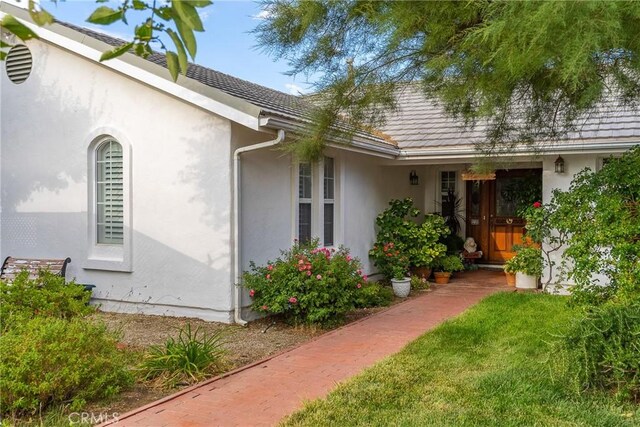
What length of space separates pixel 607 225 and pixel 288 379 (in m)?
3.57

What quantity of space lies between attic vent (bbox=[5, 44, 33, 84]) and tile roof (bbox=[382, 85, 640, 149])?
630 centimetres

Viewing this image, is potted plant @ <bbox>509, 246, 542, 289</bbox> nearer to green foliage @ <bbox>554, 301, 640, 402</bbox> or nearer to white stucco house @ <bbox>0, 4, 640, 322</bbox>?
white stucco house @ <bbox>0, 4, 640, 322</bbox>

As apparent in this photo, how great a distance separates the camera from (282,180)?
9023 mm

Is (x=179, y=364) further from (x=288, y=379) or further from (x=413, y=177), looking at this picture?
(x=413, y=177)

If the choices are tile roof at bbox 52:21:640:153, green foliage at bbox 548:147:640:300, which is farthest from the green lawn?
tile roof at bbox 52:21:640:153

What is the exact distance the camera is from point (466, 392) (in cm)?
492

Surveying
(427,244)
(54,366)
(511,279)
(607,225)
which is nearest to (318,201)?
(427,244)

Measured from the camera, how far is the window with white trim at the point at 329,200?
34.6 feet

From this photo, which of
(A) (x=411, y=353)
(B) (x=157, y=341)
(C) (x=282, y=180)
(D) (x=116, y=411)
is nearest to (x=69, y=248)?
(B) (x=157, y=341)

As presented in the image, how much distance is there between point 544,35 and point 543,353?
400 centimetres

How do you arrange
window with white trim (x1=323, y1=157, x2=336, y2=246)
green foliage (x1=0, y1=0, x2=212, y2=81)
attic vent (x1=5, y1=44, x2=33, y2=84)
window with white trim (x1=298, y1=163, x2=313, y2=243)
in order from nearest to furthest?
green foliage (x1=0, y1=0, x2=212, y2=81) < attic vent (x1=5, y1=44, x2=33, y2=84) < window with white trim (x1=298, y1=163, x2=313, y2=243) < window with white trim (x1=323, y1=157, x2=336, y2=246)

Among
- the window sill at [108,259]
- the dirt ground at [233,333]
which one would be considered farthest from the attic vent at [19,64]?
the dirt ground at [233,333]

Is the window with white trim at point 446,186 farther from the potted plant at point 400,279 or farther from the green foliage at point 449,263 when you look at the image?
the potted plant at point 400,279

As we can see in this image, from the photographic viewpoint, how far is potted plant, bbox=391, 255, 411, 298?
10.6m
